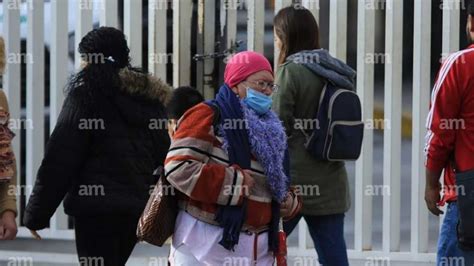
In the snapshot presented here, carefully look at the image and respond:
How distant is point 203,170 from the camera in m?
4.94

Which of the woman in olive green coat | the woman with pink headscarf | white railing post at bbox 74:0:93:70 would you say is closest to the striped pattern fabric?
the woman with pink headscarf

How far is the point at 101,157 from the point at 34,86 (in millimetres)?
2418

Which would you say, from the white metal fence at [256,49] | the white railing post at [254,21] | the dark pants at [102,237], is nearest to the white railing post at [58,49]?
the white metal fence at [256,49]

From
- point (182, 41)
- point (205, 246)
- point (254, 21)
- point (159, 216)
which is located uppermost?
point (254, 21)

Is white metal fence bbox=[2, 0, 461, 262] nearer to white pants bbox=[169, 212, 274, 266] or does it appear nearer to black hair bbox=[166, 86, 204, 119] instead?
black hair bbox=[166, 86, 204, 119]

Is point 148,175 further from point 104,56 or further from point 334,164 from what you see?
point 334,164

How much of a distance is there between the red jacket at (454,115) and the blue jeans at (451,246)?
0.21 meters

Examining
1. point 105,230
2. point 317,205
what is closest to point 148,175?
point 105,230

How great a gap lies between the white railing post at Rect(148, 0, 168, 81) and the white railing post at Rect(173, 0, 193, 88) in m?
0.08

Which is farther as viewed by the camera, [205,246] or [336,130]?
[336,130]

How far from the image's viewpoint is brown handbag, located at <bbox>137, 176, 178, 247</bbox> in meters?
5.02

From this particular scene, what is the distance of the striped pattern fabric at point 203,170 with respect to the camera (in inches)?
194

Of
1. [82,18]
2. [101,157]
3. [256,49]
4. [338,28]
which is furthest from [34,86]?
[101,157]

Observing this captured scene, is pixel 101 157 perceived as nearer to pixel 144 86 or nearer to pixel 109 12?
pixel 144 86
